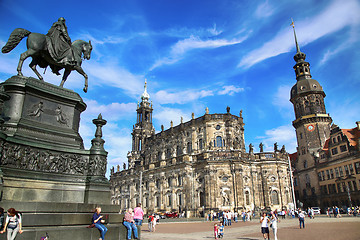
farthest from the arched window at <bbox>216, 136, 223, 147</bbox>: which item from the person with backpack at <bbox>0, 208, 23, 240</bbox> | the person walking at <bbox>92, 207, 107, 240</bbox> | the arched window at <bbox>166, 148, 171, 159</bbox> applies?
the person with backpack at <bbox>0, 208, 23, 240</bbox>

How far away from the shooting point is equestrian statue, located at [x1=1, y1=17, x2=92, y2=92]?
9.81m

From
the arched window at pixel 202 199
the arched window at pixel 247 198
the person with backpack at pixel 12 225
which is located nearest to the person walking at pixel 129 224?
the person with backpack at pixel 12 225

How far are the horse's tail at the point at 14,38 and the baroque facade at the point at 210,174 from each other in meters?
36.2

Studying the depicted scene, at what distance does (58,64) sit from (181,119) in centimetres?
4511

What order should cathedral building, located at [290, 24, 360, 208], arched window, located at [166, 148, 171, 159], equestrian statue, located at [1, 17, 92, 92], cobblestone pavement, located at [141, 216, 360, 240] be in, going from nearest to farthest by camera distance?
1. equestrian statue, located at [1, 17, 92, 92]
2. cobblestone pavement, located at [141, 216, 360, 240]
3. cathedral building, located at [290, 24, 360, 208]
4. arched window, located at [166, 148, 171, 159]

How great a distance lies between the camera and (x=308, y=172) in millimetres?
60000

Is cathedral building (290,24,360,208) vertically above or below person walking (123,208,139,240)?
above

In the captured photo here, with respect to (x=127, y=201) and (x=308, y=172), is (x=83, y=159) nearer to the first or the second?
(x=127, y=201)

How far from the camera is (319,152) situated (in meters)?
56.9

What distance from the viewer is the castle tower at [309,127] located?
5881 cm

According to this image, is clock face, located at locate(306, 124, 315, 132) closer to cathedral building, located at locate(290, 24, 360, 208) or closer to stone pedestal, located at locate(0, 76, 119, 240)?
cathedral building, located at locate(290, 24, 360, 208)

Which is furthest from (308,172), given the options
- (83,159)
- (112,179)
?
(83,159)

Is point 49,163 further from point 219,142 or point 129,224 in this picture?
point 219,142

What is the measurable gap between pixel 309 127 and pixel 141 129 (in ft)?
132
